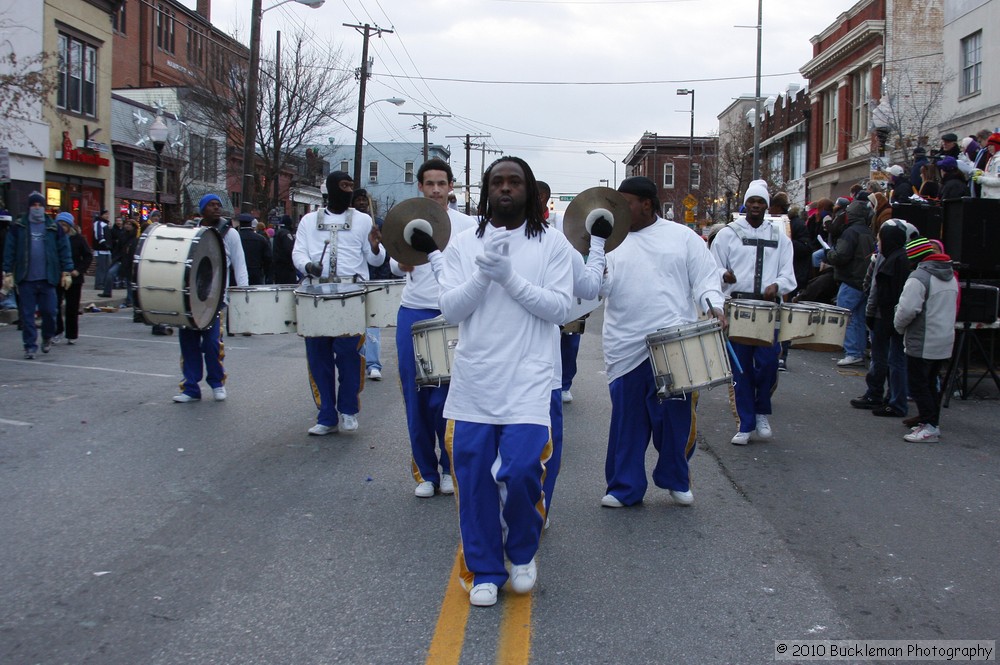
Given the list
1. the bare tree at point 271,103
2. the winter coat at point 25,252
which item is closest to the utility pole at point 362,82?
the bare tree at point 271,103

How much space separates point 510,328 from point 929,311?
5.61m

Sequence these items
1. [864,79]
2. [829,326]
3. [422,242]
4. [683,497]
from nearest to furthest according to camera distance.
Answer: [422,242]
[683,497]
[829,326]
[864,79]

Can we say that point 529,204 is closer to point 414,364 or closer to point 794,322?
point 414,364

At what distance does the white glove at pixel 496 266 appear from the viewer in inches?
168

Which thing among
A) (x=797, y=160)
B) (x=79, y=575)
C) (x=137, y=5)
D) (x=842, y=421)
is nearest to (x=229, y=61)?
(x=137, y=5)

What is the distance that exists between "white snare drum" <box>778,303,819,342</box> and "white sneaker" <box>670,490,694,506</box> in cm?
210

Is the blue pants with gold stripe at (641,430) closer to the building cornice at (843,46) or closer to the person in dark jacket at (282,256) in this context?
the person in dark jacket at (282,256)

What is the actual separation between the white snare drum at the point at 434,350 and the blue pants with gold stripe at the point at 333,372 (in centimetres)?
237

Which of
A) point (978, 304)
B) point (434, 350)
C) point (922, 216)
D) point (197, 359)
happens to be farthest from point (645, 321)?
point (922, 216)

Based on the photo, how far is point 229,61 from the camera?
125 ft

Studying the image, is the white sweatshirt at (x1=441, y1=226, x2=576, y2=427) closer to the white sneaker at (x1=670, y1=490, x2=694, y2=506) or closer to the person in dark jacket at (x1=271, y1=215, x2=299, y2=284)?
the white sneaker at (x1=670, y1=490, x2=694, y2=506)

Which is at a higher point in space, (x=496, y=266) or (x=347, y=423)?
(x=496, y=266)

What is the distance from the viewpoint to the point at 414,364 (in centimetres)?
634

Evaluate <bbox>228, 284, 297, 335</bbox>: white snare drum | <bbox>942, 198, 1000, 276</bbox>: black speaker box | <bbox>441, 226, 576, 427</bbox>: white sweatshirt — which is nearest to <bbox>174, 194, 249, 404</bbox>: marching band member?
<bbox>228, 284, 297, 335</bbox>: white snare drum
